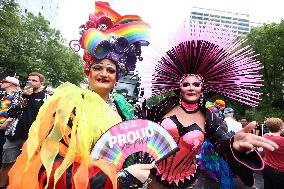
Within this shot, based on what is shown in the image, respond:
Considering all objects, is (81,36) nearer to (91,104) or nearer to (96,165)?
(91,104)

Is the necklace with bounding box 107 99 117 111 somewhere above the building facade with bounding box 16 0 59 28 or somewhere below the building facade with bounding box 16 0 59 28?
below

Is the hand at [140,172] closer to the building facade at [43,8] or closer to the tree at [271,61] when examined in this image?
the tree at [271,61]

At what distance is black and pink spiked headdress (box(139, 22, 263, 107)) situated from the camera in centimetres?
274

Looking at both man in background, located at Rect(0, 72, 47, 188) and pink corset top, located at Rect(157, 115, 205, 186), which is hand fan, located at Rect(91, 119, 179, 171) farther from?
man in background, located at Rect(0, 72, 47, 188)

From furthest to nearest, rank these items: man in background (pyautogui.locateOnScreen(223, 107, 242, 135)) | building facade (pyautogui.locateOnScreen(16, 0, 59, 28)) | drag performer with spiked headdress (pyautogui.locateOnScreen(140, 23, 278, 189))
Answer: building facade (pyautogui.locateOnScreen(16, 0, 59, 28)) → man in background (pyautogui.locateOnScreen(223, 107, 242, 135)) → drag performer with spiked headdress (pyautogui.locateOnScreen(140, 23, 278, 189))

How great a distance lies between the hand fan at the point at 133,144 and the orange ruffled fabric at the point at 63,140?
0.30 feet

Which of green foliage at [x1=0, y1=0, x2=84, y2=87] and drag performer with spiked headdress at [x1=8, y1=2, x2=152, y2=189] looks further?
green foliage at [x1=0, y1=0, x2=84, y2=87]

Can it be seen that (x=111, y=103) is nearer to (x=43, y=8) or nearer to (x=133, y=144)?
(x=133, y=144)

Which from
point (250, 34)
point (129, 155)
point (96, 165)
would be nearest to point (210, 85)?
point (129, 155)

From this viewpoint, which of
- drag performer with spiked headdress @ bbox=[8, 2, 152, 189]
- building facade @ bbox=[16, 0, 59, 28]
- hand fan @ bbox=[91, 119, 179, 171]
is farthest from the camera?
building facade @ bbox=[16, 0, 59, 28]

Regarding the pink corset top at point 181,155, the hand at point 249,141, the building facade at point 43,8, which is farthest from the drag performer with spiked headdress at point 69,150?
the building facade at point 43,8

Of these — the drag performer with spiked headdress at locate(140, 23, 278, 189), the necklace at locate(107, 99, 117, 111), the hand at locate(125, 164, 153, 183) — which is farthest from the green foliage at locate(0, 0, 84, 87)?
the hand at locate(125, 164, 153, 183)

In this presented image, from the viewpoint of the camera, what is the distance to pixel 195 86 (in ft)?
9.06

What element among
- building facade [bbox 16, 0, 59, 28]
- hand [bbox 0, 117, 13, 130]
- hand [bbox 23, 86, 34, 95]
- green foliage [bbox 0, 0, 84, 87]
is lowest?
hand [bbox 0, 117, 13, 130]
